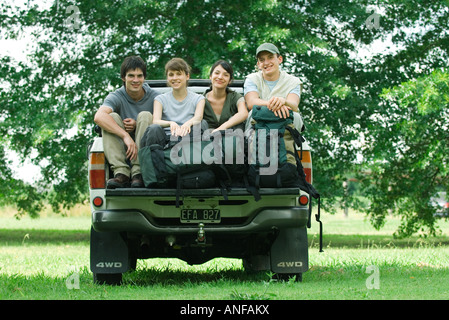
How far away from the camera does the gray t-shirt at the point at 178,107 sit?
6.72 m

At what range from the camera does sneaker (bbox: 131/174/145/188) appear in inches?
242

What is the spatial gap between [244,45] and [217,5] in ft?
6.12

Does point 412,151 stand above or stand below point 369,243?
above

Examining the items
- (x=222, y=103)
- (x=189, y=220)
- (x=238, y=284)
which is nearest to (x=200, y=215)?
(x=189, y=220)

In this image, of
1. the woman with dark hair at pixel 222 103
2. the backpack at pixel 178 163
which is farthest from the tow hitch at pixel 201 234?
the woman with dark hair at pixel 222 103

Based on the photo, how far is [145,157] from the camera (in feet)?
19.7

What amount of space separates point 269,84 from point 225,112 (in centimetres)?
54

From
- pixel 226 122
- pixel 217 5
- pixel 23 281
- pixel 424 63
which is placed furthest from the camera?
pixel 424 63

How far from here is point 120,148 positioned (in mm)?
6344

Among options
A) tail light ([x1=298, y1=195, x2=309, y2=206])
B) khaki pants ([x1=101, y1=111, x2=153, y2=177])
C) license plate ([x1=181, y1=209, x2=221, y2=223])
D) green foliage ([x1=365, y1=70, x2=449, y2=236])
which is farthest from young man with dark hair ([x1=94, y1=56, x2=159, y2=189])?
green foliage ([x1=365, y1=70, x2=449, y2=236])

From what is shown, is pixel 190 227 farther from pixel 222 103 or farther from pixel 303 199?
pixel 222 103

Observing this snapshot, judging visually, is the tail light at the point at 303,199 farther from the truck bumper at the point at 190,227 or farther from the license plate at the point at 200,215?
the license plate at the point at 200,215
